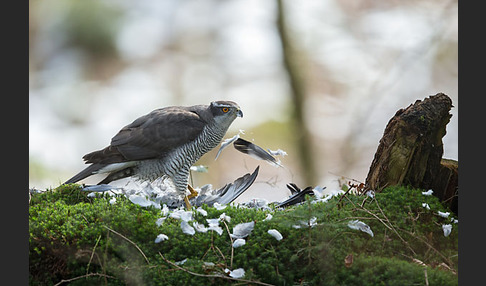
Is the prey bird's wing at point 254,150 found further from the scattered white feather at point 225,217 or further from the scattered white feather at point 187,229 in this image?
the scattered white feather at point 187,229

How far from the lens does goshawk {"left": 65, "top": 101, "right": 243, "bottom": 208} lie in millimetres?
2973

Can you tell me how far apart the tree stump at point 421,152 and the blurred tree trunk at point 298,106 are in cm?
133

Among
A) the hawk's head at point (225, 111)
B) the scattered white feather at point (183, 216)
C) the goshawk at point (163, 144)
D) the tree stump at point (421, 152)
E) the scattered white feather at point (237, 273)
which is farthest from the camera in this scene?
the hawk's head at point (225, 111)

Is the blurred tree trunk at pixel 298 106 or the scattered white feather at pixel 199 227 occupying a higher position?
the blurred tree trunk at pixel 298 106

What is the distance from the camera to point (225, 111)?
311 cm

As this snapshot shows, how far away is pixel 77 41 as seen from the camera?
3398 millimetres

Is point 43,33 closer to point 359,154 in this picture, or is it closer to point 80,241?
point 80,241

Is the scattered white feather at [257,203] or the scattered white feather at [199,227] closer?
the scattered white feather at [199,227]

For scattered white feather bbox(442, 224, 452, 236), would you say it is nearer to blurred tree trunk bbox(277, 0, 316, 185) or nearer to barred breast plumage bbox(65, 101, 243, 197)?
barred breast plumage bbox(65, 101, 243, 197)

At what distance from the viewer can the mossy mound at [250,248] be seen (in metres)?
1.66

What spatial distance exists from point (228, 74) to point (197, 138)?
0.63 metres

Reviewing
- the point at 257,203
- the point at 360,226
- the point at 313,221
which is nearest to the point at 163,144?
the point at 257,203

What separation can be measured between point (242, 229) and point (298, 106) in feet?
6.92

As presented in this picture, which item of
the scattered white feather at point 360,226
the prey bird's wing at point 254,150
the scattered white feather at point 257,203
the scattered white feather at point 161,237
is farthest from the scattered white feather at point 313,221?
the prey bird's wing at point 254,150
